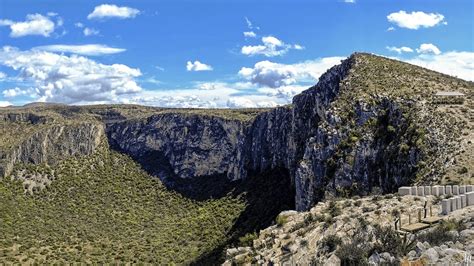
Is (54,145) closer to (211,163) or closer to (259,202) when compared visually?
(211,163)

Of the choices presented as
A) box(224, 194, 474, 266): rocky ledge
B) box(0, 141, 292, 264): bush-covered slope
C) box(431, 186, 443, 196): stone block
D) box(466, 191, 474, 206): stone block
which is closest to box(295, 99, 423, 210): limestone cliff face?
box(0, 141, 292, 264): bush-covered slope

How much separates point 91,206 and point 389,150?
8282cm

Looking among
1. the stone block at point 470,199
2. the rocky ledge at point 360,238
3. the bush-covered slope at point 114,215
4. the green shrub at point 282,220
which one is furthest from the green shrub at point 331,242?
the bush-covered slope at point 114,215

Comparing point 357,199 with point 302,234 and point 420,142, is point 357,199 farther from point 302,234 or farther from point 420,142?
point 420,142

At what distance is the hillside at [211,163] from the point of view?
5700 cm

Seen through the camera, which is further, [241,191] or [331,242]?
[241,191]

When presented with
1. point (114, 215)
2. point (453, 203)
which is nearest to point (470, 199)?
point (453, 203)

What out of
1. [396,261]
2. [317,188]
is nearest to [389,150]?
[317,188]

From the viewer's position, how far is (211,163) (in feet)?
464

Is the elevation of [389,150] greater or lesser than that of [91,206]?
greater

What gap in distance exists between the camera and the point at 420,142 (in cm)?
5138

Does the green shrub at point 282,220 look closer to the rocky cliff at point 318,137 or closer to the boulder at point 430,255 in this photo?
the boulder at point 430,255

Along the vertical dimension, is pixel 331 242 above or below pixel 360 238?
below

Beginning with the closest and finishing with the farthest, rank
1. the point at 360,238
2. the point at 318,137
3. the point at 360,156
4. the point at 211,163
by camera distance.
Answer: the point at 360,238 < the point at 360,156 < the point at 318,137 < the point at 211,163
